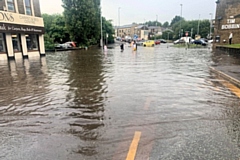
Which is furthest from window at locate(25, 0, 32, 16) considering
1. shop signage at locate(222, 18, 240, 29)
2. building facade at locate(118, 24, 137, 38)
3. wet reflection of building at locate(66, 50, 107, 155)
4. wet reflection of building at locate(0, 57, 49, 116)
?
building facade at locate(118, 24, 137, 38)

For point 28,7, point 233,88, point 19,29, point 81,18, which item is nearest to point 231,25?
point 81,18

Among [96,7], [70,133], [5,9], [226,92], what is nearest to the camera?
[70,133]

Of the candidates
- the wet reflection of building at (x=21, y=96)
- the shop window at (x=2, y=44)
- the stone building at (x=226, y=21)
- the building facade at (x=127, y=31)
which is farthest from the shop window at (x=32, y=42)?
the building facade at (x=127, y=31)

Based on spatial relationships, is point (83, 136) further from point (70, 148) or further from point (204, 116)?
point (204, 116)

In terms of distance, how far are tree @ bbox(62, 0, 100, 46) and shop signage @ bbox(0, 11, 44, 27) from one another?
1653 cm

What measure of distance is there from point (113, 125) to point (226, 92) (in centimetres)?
496

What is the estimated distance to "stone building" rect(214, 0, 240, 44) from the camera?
108 feet

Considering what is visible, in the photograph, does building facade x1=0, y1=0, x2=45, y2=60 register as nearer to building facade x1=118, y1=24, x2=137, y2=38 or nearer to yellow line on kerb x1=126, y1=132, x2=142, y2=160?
yellow line on kerb x1=126, y1=132, x2=142, y2=160

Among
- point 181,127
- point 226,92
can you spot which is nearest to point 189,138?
point 181,127

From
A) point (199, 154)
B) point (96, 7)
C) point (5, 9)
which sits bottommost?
point (199, 154)

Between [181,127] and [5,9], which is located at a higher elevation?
[5,9]

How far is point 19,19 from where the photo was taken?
21.4 meters

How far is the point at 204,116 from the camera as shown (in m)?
5.25

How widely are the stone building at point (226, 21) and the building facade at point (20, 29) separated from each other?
29.1m
